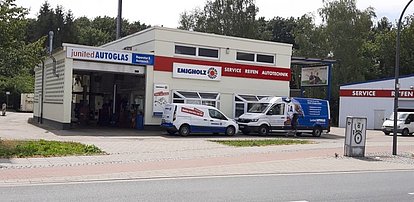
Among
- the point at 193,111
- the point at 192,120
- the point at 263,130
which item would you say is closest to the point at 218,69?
the point at 263,130

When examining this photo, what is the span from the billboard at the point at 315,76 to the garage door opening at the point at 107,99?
14026 millimetres

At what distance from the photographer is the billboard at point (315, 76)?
125 feet

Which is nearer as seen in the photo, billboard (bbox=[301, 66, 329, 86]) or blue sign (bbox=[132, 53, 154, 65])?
blue sign (bbox=[132, 53, 154, 65])

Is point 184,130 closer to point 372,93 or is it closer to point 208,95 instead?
point 208,95

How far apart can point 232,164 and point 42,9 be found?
61549 mm

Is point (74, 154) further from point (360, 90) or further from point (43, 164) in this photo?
point (360, 90)

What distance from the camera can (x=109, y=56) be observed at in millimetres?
28703

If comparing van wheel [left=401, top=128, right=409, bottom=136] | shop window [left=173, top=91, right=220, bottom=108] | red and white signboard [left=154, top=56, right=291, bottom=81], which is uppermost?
red and white signboard [left=154, top=56, right=291, bottom=81]

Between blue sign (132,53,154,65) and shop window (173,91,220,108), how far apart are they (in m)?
2.46

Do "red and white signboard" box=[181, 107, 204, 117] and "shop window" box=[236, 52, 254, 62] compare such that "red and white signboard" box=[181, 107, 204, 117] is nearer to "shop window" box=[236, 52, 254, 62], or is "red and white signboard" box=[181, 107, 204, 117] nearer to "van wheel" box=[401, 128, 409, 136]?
"shop window" box=[236, 52, 254, 62]

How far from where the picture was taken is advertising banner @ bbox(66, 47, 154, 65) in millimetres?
27656

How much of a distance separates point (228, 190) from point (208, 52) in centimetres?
2221

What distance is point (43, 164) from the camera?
14.3m

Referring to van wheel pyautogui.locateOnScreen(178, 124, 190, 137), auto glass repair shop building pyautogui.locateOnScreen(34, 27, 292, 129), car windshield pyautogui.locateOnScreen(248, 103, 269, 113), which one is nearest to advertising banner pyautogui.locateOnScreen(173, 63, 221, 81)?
auto glass repair shop building pyautogui.locateOnScreen(34, 27, 292, 129)
